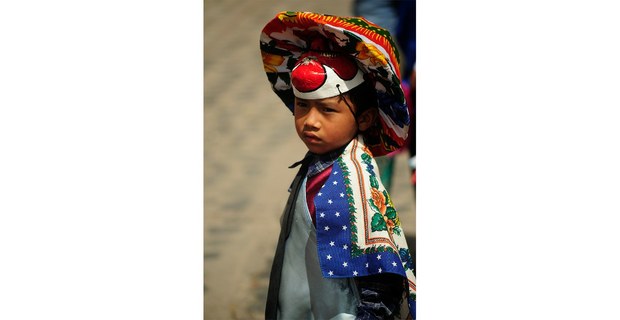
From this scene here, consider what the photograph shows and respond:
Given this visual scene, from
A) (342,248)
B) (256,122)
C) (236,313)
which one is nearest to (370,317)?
(342,248)

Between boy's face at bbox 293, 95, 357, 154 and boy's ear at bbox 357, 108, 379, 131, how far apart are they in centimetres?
3

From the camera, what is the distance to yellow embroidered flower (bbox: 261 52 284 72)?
3076 mm

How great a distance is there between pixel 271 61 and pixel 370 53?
14.3 inches

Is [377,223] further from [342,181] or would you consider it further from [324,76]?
[324,76]

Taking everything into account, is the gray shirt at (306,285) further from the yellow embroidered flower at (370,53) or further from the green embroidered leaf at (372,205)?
the yellow embroidered flower at (370,53)

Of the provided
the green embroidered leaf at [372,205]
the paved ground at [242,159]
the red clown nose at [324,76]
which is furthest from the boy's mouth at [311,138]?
the paved ground at [242,159]

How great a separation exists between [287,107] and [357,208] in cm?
45

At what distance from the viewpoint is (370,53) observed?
286cm

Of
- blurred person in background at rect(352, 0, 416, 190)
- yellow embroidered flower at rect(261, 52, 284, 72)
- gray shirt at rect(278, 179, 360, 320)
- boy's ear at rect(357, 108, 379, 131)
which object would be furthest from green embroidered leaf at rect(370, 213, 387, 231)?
yellow embroidered flower at rect(261, 52, 284, 72)

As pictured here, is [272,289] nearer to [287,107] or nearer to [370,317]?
[370,317]

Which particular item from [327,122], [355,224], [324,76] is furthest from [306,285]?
[324,76]

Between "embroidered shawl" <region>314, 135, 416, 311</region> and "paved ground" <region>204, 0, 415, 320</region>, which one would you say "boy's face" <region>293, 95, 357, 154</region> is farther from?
"paved ground" <region>204, 0, 415, 320</region>

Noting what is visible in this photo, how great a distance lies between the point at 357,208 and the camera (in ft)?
9.45

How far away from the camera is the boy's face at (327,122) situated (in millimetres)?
2922
